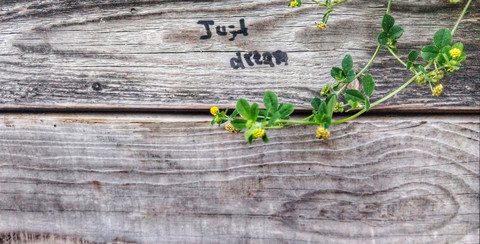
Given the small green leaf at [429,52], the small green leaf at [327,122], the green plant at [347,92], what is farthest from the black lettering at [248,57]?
the small green leaf at [429,52]

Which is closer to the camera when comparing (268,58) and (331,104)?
(331,104)

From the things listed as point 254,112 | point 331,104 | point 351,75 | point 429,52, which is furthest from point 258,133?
point 429,52

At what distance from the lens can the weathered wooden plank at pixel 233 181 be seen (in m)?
0.88

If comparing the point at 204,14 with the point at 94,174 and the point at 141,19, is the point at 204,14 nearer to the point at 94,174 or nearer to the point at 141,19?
the point at 141,19

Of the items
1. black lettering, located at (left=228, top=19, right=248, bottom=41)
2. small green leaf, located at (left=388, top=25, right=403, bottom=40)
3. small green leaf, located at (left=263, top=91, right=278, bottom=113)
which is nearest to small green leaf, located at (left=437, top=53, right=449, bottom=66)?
small green leaf, located at (left=388, top=25, right=403, bottom=40)

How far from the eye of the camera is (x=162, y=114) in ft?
3.10

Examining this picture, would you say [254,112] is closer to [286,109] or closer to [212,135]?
[286,109]

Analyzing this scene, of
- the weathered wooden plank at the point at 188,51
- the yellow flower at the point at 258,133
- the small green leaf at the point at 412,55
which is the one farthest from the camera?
the weathered wooden plank at the point at 188,51

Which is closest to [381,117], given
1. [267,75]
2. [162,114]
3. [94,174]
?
[267,75]

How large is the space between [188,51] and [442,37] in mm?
550

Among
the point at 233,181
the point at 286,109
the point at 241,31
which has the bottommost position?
the point at 233,181

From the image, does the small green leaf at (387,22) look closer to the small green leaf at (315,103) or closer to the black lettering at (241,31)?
the small green leaf at (315,103)

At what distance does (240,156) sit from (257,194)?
0.10 meters

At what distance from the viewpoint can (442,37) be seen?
0.74 metres
